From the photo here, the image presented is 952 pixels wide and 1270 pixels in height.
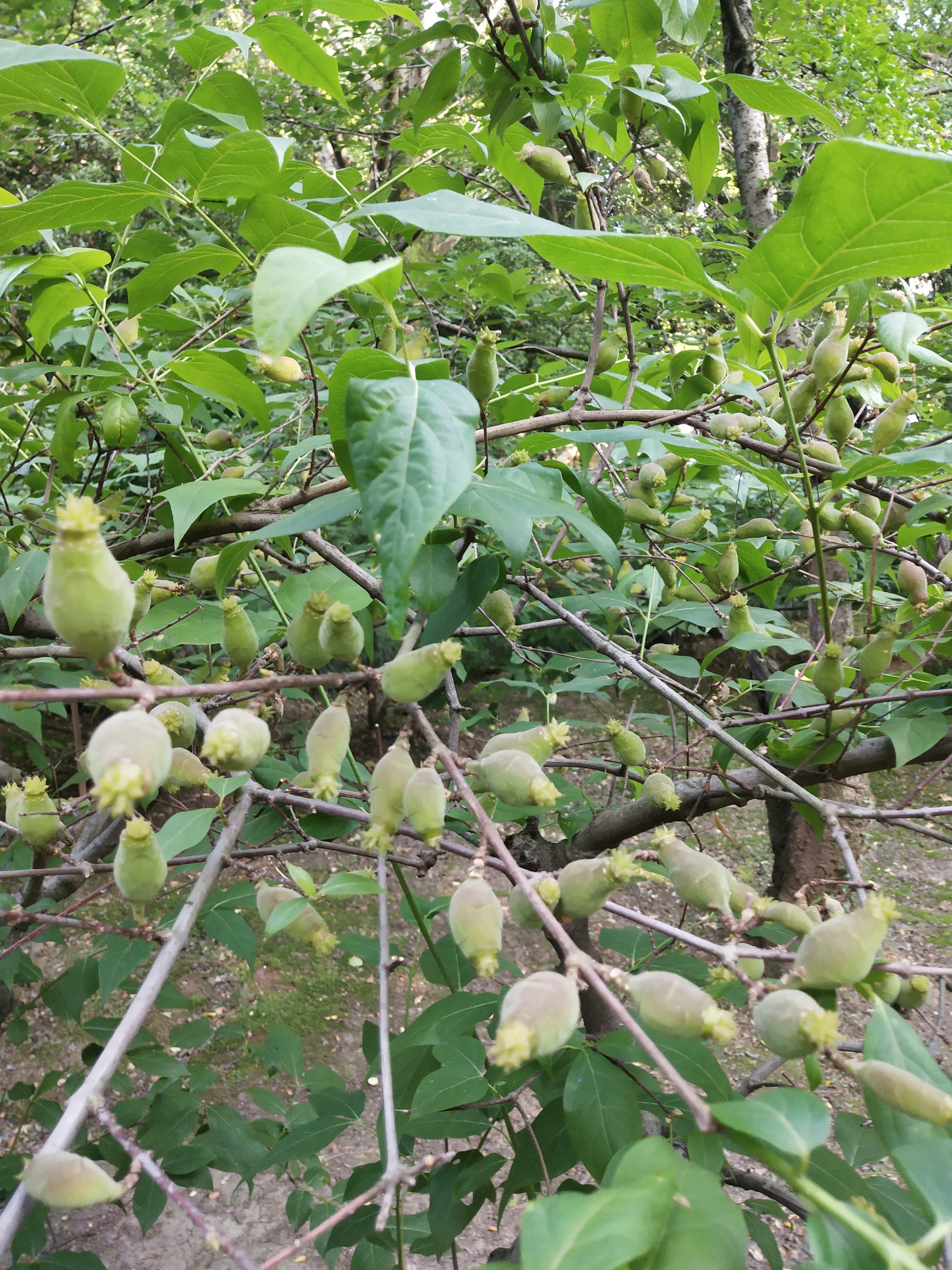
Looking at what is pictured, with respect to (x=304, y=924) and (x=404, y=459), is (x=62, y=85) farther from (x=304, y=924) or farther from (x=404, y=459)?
(x=304, y=924)

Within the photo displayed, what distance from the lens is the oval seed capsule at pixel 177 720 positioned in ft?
2.45

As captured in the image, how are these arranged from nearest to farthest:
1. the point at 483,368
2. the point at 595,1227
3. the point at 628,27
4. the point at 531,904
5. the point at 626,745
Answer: the point at 595,1227, the point at 531,904, the point at 483,368, the point at 626,745, the point at 628,27

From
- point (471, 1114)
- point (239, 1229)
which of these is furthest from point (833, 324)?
point (239, 1229)

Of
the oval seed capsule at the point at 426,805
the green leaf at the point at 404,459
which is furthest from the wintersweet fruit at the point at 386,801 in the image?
the green leaf at the point at 404,459

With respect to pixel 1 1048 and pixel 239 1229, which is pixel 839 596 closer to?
pixel 239 1229

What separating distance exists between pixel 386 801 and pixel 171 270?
87cm

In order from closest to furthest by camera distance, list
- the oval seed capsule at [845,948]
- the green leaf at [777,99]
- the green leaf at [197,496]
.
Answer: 1. the oval seed capsule at [845,948]
2. the green leaf at [197,496]
3. the green leaf at [777,99]

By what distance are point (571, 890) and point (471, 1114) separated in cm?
61

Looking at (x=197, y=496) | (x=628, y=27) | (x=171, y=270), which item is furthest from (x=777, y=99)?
(x=197, y=496)

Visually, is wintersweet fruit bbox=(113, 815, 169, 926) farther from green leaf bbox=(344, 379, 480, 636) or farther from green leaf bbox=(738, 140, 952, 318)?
green leaf bbox=(738, 140, 952, 318)

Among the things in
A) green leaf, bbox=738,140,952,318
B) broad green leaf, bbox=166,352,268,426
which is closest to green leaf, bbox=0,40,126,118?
broad green leaf, bbox=166,352,268,426

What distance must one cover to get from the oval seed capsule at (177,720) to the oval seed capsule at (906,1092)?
1.91 ft

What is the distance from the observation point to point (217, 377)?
111 cm

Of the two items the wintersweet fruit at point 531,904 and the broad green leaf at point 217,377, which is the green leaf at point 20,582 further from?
the wintersweet fruit at point 531,904
